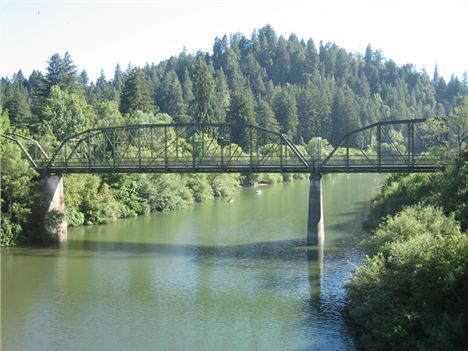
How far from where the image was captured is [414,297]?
21.8 meters

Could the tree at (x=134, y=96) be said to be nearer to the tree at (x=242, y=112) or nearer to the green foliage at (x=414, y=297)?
the tree at (x=242, y=112)

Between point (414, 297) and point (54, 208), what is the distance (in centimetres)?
3549

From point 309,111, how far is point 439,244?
11591 cm

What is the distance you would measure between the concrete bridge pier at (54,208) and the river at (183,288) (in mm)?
1707

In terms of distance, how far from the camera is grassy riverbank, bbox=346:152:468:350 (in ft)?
65.1

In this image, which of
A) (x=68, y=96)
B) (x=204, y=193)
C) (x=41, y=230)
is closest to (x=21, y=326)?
(x=41, y=230)

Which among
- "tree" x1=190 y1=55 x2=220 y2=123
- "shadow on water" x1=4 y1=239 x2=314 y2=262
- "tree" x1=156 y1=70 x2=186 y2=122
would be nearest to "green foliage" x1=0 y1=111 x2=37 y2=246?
"shadow on water" x1=4 y1=239 x2=314 y2=262

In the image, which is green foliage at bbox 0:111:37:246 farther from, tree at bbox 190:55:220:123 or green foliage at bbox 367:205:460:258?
tree at bbox 190:55:220:123

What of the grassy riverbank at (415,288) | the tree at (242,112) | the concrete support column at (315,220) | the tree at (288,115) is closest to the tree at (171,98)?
the tree at (288,115)

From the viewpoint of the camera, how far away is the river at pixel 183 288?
25.4 meters

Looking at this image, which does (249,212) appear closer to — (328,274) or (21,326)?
(328,274)

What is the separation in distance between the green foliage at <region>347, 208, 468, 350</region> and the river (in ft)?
6.25

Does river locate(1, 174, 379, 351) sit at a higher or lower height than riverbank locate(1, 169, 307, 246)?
Result: lower

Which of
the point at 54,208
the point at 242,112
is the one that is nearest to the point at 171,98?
the point at 242,112
